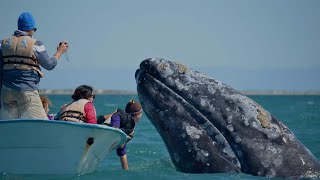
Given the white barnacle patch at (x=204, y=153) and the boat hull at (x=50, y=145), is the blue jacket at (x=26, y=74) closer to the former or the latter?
the boat hull at (x=50, y=145)

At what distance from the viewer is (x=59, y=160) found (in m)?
8.37

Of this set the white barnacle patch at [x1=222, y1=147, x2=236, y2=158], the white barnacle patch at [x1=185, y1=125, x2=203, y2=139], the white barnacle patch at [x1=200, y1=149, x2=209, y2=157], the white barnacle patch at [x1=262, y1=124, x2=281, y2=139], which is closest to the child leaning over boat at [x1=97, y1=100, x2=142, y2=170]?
the white barnacle patch at [x1=185, y1=125, x2=203, y2=139]

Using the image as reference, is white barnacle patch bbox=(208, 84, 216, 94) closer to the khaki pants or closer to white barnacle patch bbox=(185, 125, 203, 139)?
white barnacle patch bbox=(185, 125, 203, 139)

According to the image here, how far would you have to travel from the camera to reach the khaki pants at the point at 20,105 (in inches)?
329

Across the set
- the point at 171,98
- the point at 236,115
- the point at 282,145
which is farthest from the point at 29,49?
the point at 282,145

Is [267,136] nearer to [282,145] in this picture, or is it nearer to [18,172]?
[282,145]

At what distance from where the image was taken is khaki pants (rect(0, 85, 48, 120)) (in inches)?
329

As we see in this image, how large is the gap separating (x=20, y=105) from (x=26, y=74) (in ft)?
1.38

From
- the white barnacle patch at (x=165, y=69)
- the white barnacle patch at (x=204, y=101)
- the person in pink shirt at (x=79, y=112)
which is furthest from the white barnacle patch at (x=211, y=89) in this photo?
the person in pink shirt at (x=79, y=112)

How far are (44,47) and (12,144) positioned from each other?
123 cm

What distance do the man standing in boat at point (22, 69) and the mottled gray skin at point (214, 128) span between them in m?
1.29

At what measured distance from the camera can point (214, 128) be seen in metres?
A: 8.29

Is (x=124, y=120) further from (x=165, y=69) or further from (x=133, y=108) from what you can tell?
(x=165, y=69)

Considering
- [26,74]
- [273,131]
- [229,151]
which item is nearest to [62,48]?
[26,74]
